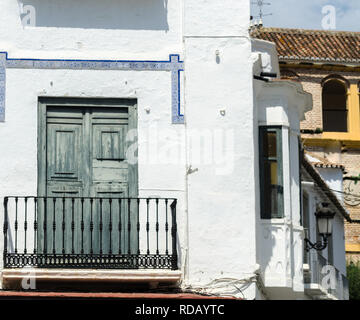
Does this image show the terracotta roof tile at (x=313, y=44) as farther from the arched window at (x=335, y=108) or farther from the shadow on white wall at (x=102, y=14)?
the shadow on white wall at (x=102, y=14)

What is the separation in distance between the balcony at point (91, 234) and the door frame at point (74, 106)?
22cm

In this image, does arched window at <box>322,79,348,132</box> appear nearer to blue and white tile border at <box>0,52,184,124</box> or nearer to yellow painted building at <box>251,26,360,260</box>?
yellow painted building at <box>251,26,360,260</box>

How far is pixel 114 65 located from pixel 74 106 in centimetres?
77

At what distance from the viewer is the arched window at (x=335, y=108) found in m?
42.6

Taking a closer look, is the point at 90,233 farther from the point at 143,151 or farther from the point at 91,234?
the point at 143,151

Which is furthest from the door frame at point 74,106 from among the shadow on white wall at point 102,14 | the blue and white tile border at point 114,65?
the shadow on white wall at point 102,14

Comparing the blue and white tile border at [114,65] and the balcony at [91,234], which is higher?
the blue and white tile border at [114,65]

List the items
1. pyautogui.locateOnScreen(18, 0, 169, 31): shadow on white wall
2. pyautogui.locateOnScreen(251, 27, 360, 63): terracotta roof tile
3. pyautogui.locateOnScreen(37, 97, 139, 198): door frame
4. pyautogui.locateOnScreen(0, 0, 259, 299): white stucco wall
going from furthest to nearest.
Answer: pyautogui.locateOnScreen(251, 27, 360, 63): terracotta roof tile < pyautogui.locateOnScreen(18, 0, 169, 31): shadow on white wall < pyautogui.locateOnScreen(37, 97, 139, 198): door frame < pyautogui.locateOnScreen(0, 0, 259, 299): white stucco wall

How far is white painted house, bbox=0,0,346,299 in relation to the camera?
1577cm

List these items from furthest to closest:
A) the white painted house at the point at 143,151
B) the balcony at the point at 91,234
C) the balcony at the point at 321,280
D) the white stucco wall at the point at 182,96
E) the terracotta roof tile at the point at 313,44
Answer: the terracotta roof tile at the point at 313,44 → the balcony at the point at 321,280 → the white stucco wall at the point at 182,96 → the white painted house at the point at 143,151 → the balcony at the point at 91,234

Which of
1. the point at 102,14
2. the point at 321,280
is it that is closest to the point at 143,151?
the point at 102,14

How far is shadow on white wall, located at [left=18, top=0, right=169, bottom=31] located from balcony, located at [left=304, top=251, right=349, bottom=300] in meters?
4.75

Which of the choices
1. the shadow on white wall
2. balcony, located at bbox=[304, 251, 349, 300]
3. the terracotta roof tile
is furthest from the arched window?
the shadow on white wall

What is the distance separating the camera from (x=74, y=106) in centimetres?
1634
